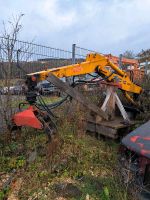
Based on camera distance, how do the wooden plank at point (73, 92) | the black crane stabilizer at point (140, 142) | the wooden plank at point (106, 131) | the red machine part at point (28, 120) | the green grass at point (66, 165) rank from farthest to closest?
1. the wooden plank at point (106, 131)
2. the wooden plank at point (73, 92)
3. the red machine part at point (28, 120)
4. the green grass at point (66, 165)
5. the black crane stabilizer at point (140, 142)

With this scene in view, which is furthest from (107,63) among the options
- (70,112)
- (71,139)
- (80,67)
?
(71,139)

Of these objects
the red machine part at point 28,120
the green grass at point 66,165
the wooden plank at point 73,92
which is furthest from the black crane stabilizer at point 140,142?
the wooden plank at point 73,92

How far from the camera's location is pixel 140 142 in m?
3.14

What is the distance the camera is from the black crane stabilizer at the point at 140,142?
299cm

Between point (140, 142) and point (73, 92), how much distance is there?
3.16m

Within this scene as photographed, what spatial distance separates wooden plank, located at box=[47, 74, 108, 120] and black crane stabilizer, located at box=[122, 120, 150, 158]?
2524 mm

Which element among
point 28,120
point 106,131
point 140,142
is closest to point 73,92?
point 106,131

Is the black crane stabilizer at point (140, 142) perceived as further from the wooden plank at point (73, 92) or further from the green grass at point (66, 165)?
the wooden plank at point (73, 92)

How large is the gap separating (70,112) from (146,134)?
3.87 metres

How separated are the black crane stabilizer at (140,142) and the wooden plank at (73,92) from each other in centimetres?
252

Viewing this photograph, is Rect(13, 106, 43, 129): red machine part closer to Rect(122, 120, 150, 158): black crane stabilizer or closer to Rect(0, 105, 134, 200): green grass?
Rect(0, 105, 134, 200): green grass

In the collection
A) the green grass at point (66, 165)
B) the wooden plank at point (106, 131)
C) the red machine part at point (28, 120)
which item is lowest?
the green grass at point (66, 165)

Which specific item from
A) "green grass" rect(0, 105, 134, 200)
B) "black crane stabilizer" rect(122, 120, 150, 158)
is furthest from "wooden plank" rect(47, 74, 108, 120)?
"black crane stabilizer" rect(122, 120, 150, 158)

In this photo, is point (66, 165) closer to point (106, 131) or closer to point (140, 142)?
point (106, 131)
